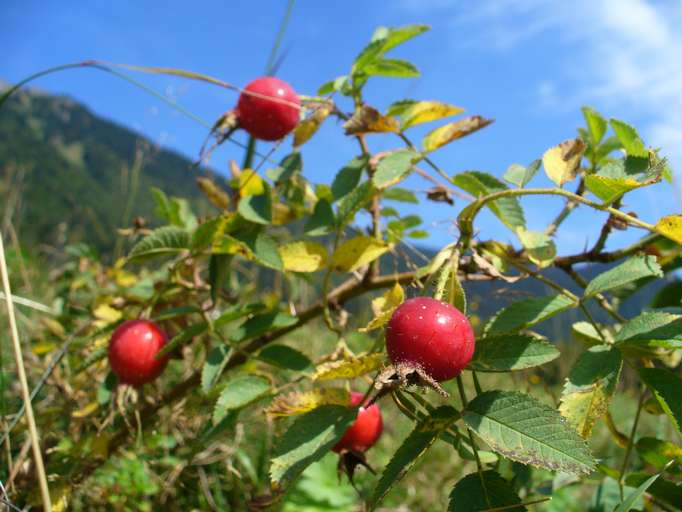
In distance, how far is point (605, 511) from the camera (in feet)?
3.62

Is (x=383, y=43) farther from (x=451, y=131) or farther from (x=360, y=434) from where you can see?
(x=360, y=434)

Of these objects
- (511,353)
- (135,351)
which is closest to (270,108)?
(135,351)

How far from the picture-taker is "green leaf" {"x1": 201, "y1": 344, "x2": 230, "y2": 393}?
3.61 feet

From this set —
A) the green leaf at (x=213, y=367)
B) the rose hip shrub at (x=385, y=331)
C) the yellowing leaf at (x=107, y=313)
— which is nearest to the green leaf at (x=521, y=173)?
the rose hip shrub at (x=385, y=331)

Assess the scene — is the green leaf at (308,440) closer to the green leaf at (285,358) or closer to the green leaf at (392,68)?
the green leaf at (285,358)

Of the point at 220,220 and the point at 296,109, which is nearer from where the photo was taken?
the point at 220,220

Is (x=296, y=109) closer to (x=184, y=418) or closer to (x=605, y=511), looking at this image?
(x=184, y=418)

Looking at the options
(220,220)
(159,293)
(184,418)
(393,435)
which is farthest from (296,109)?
(393,435)

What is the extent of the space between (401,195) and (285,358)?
0.61 metres

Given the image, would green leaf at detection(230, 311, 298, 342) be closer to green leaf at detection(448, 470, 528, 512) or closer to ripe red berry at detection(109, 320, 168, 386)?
ripe red berry at detection(109, 320, 168, 386)

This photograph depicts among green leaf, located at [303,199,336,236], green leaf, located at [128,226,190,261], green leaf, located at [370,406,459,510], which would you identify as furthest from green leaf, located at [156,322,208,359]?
green leaf, located at [370,406,459,510]

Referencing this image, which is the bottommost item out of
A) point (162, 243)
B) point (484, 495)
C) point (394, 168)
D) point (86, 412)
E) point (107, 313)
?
point (86, 412)

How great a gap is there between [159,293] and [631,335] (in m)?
0.96

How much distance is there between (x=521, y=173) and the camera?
3.51 ft
